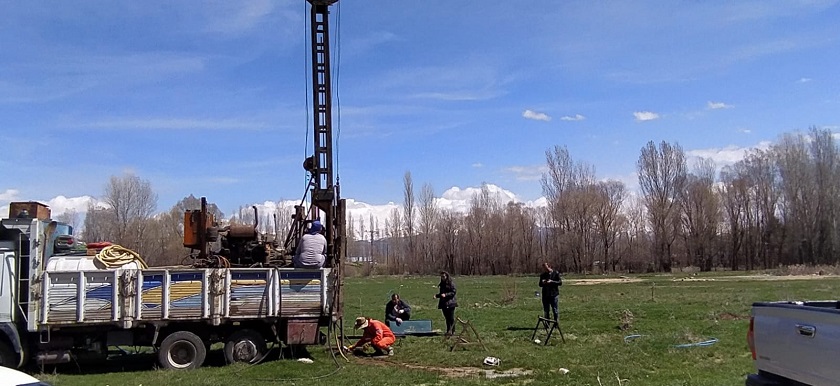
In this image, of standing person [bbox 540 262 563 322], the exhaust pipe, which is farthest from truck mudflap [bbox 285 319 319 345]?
standing person [bbox 540 262 563 322]

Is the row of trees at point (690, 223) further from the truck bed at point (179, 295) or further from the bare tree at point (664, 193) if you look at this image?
the truck bed at point (179, 295)

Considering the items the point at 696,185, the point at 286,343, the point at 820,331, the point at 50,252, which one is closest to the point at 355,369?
the point at 286,343

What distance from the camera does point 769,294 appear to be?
32438mm

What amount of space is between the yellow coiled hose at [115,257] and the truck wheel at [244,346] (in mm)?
2325

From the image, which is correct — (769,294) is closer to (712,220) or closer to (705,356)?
(705,356)

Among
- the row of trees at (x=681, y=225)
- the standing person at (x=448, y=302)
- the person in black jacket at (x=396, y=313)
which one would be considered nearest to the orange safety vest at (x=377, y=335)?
the person in black jacket at (x=396, y=313)

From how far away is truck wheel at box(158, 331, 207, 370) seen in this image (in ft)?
46.2

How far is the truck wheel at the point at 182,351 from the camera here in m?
14.1

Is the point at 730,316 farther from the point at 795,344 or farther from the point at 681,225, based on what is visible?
the point at 681,225

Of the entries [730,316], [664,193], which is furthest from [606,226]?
[730,316]

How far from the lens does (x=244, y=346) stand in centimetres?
1454

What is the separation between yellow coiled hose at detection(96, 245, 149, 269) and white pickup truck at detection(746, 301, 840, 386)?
37.7ft

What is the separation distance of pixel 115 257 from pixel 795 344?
12.2 m

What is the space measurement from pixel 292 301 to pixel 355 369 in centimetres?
200
